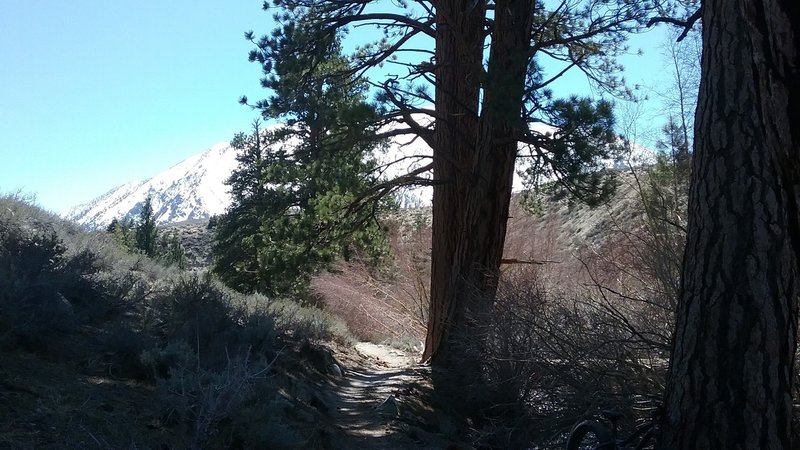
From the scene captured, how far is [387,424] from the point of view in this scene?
30.7 feet

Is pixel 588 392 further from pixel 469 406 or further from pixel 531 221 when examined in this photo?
pixel 531 221

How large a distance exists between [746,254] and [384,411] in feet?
20.5

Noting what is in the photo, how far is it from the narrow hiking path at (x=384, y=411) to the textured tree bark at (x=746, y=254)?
4.30 metres

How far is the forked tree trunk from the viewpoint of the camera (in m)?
11.3

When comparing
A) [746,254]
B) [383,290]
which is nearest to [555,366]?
[746,254]

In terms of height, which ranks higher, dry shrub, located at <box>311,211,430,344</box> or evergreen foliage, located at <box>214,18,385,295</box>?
evergreen foliage, located at <box>214,18,385,295</box>

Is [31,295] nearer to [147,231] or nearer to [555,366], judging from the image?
[555,366]

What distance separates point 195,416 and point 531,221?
1811cm

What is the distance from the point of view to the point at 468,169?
12.8m

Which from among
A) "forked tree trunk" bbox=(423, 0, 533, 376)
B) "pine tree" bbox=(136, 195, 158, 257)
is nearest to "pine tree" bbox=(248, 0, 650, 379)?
"forked tree trunk" bbox=(423, 0, 533, 376)

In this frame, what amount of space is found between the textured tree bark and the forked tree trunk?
5.81 meters

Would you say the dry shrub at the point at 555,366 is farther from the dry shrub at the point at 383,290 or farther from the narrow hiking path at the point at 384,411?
the dry shrub at the point at 383,290

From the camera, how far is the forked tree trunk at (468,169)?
11312mm

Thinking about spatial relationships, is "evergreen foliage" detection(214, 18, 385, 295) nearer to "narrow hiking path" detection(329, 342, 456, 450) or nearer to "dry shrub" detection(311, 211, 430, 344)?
"narrow hiking path" detection(329, 342, 456, 450)
